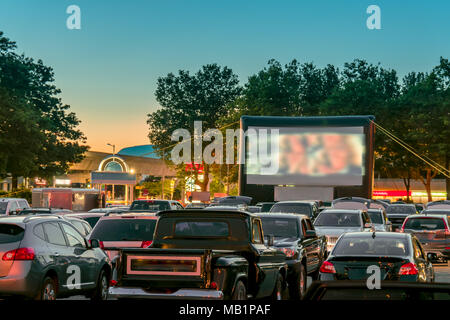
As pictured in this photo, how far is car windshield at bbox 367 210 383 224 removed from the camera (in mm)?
29456

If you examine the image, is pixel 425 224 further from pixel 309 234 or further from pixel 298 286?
pixel 298 286

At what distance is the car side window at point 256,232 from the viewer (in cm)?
1345

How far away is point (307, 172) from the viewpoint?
5294 centimetres

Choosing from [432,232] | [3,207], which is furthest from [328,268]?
[3,207]

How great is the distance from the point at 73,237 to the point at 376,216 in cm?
1718

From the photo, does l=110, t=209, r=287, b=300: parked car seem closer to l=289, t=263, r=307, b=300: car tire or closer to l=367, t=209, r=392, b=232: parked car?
l=289, t=263, r=307, b=300: car tire

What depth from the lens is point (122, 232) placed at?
16969 mm

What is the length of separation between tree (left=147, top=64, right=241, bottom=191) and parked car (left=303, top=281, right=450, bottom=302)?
99213 mm

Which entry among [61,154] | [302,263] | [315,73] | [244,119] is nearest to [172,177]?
[315,73]

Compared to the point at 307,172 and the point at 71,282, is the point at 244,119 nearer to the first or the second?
the point at 307,172

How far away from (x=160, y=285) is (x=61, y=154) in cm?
6774

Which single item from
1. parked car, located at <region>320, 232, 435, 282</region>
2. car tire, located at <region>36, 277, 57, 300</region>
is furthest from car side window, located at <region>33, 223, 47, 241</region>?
parked car, located at <region>320, 232, 435, 282</region>

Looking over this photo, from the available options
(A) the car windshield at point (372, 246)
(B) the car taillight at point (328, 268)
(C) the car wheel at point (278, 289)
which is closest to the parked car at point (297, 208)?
(A) the car windshield at point (372, 246)

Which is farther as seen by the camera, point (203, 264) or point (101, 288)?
point (101, 288)
